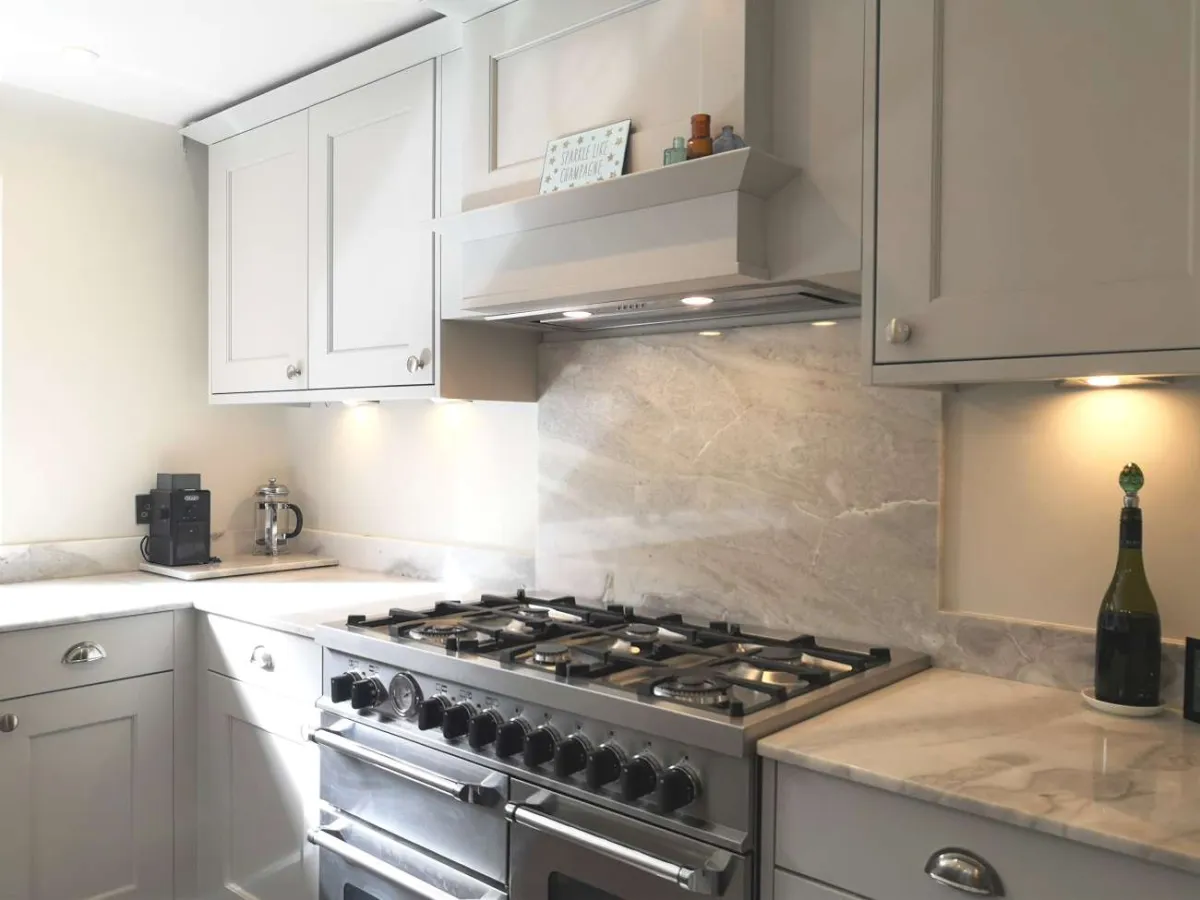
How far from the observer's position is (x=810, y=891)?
1299mm

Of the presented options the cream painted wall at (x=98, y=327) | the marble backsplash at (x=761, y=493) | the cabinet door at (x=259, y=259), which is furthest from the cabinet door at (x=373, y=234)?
the cream painted wall at (x=98, y=327)

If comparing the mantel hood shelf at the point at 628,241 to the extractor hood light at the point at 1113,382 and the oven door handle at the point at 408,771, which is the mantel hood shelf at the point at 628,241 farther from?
the oven door handle at the point at 408,771

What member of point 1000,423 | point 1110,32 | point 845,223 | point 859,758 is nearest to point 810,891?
point 859,758

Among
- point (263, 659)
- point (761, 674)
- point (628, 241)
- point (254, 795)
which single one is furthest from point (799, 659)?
point (254, 795)

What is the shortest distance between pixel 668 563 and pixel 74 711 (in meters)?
1.52

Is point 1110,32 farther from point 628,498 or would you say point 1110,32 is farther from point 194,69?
point 194,69

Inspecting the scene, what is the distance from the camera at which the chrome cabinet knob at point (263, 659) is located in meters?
2.25

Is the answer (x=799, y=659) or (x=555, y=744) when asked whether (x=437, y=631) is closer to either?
(x=555, y=744)

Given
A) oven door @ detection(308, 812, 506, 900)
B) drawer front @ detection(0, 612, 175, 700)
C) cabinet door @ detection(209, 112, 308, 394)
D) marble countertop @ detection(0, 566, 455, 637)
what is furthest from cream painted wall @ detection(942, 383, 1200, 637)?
drawer front @ detection(0, 612, 175, 700)

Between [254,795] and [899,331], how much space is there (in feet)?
6.27

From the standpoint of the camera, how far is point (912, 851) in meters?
1.20

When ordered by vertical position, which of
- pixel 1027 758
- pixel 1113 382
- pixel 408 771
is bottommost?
pixel 408 771

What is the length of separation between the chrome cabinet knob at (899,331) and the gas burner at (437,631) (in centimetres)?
100

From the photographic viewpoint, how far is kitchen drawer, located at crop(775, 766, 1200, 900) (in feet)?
3.46
